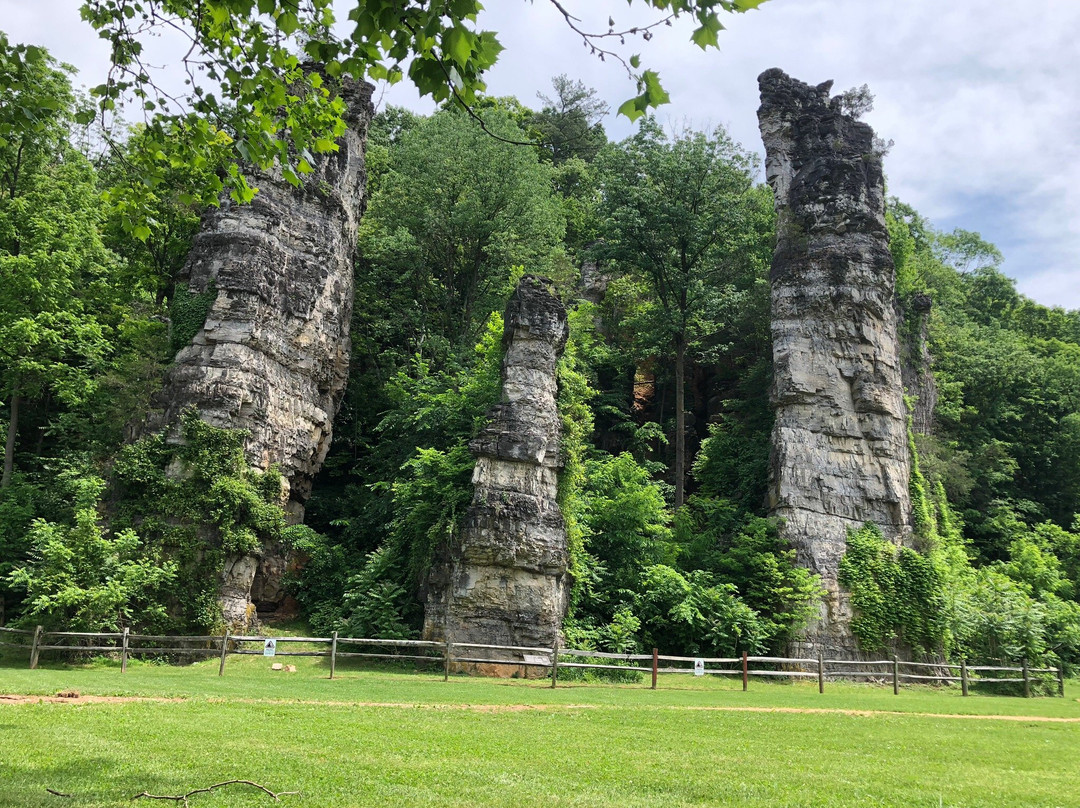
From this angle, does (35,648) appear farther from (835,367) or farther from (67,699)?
(835,367)

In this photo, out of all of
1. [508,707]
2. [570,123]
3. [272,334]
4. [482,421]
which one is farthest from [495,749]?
[570,123]

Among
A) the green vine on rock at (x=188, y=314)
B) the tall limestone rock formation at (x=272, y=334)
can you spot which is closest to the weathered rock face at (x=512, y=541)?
the tall limestone rock formation at (x=272, y=334)

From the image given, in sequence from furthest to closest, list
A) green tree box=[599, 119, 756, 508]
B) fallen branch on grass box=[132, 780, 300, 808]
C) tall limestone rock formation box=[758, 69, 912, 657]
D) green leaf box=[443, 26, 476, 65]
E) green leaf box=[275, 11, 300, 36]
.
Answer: green tree box=[599, 119, 756, 508] → tall limestone rock formation box=[758, 69, 912, 657] → green leaf box=[275, 11, 300, 36] → fallen branch on grass box=[132, 780, 300, 808] → green leaf box=[443, 26, 476, 65]

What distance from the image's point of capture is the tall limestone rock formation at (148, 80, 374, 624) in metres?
22.1

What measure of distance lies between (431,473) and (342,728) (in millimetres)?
13112

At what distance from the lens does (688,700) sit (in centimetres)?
1509

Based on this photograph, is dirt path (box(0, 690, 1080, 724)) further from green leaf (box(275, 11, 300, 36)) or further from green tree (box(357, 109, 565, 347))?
green tree (box(357, 109, 565, 347))

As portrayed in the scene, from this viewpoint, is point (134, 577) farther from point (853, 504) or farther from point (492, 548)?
point (853, 504)

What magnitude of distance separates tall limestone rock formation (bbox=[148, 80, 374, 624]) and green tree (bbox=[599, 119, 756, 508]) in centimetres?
1140

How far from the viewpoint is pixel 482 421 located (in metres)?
21.4

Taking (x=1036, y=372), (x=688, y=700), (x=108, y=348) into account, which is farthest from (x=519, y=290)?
(x=1036, y=372)

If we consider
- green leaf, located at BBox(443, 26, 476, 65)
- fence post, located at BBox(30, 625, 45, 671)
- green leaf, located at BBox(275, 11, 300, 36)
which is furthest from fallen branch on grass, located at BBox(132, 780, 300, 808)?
fence post, located at BBox(30, 625, 45, 671)

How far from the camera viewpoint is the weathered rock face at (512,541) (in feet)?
62.6

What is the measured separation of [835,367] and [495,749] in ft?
68.3
